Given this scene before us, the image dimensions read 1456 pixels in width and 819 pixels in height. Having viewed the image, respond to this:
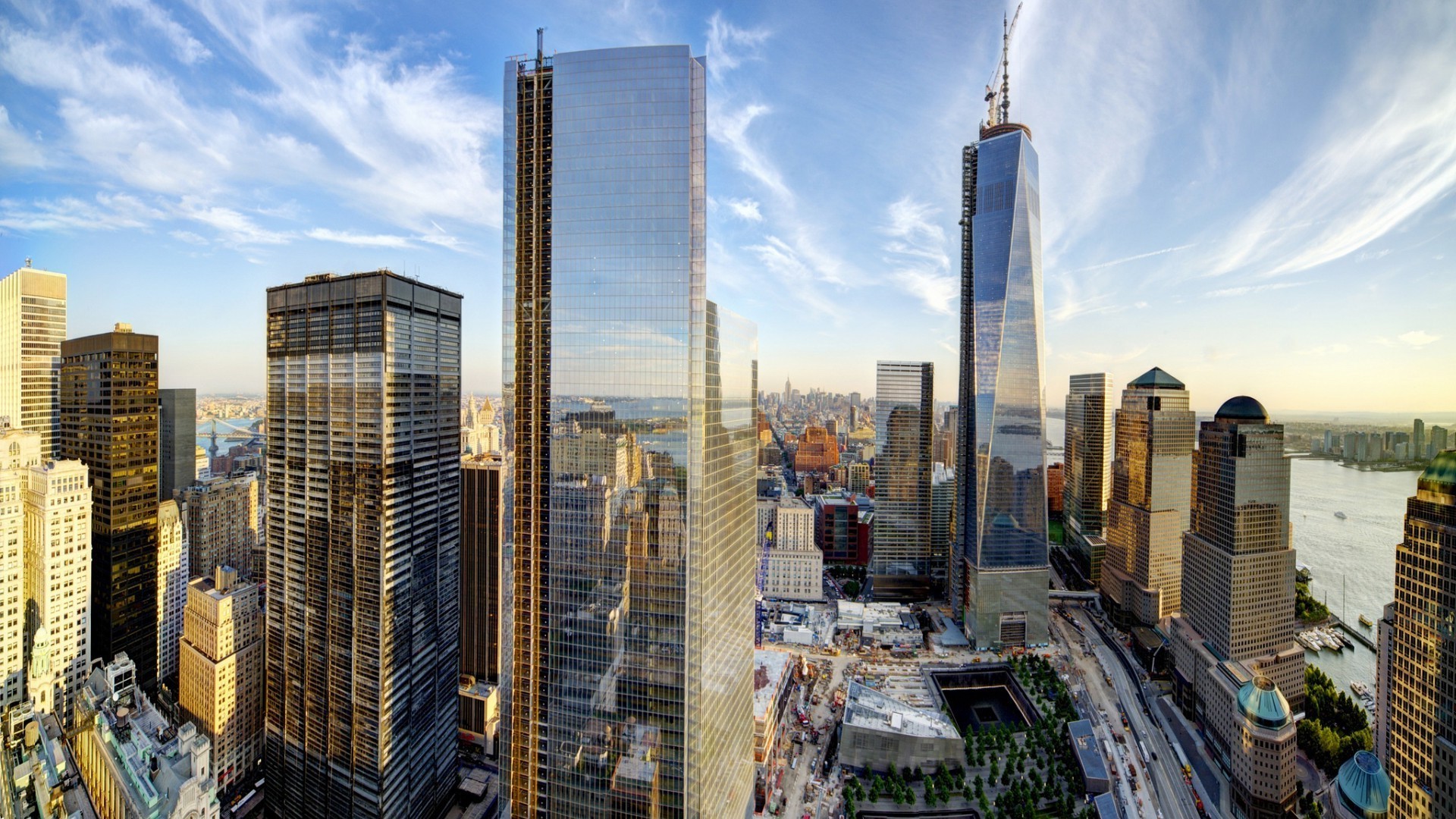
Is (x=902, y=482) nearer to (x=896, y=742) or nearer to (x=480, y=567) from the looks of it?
(x=896, y=742)

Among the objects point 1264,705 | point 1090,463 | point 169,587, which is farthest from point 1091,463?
point 169,587

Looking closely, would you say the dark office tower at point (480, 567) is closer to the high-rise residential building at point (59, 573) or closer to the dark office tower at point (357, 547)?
the dark office tower at point (357, 547)

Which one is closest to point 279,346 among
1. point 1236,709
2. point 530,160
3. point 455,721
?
point 530,160

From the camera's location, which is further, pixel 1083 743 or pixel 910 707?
pixel 910 707

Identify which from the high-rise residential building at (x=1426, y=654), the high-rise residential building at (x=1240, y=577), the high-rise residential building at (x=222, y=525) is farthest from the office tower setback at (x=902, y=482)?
the high-rise residential building at (x=222, y=525)

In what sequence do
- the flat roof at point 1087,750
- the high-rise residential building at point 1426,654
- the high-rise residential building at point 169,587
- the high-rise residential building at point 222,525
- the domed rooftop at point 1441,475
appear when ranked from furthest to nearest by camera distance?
the high-rise residential building at point 222,525, the high-rise residential building at point 169,587, the flat roof at point 1087,750, the domed rooftop at point 1441,475, the high-rise residential building at point 1426,654

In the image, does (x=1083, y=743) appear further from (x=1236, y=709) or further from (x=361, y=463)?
(x=361, y=463)
